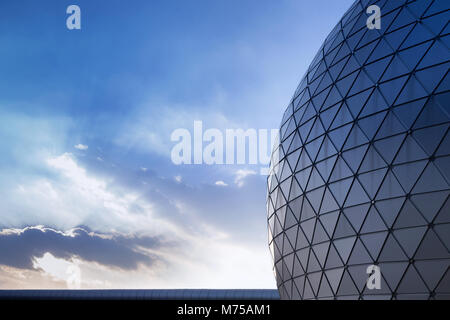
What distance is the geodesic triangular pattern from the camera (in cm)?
1338

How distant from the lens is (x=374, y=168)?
15.0m

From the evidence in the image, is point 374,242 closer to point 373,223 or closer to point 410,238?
point 373,223

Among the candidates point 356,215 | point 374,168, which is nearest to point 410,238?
point 356,215

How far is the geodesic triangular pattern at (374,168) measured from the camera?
13383 mm

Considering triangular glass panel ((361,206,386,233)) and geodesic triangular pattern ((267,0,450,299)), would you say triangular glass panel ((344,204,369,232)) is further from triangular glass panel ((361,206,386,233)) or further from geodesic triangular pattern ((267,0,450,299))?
triangular glass panel ((361,206,386,233))

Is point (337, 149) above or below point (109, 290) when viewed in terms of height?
above

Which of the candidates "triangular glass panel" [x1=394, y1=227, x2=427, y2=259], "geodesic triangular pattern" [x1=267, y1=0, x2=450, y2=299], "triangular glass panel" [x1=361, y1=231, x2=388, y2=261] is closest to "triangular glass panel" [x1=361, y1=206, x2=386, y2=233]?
"geodesic triangular pattern" [x1=267, y1=0, x2=450, y2=299]

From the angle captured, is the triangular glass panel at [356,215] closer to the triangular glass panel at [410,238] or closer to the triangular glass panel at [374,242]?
the triangular glass panel at [374,242]

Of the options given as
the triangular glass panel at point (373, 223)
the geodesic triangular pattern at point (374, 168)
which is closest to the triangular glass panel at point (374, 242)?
the geodesic triangular pattern at point (374, 168)

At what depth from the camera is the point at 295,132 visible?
20.6 m
